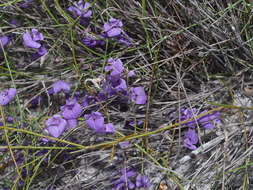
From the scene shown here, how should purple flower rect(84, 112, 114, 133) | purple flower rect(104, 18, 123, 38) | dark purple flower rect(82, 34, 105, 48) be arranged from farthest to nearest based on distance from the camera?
dark purple flower rect(82, 34, 105, 48) → purple flower rect(104, 18, 123, 38) → purple flower rect(84, 112, 114, 133)

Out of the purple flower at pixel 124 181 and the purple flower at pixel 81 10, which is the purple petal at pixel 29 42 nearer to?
the purple flower at pixel 81 10

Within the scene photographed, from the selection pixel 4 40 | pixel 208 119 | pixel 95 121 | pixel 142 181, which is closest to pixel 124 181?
pixel 142 181

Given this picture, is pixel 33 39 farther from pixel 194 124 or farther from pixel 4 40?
pixel 194 124

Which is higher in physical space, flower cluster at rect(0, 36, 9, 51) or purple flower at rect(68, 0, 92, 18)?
purple flower at rect(68, 0, 92, 18)

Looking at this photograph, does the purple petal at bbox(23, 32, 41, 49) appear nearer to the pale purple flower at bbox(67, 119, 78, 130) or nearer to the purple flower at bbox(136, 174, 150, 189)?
the pale purple flower at bbox(67, 119, 78, 130)

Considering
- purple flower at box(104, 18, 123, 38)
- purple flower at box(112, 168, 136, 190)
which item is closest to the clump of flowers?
purple flower at box(104, 18, 123, 38)

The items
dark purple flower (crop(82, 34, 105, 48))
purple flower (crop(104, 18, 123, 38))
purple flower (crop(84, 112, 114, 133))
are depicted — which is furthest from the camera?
dark purple flower (crop(82, 34, 105, 48))
